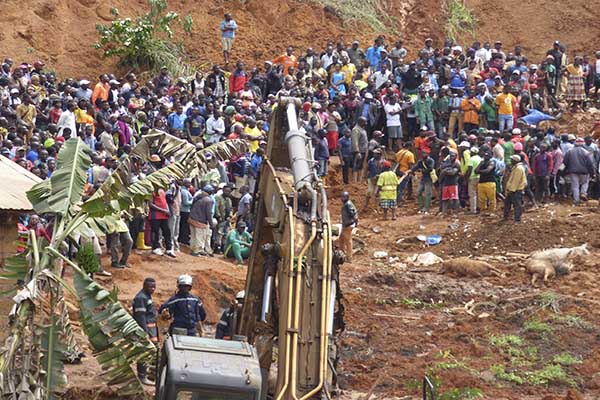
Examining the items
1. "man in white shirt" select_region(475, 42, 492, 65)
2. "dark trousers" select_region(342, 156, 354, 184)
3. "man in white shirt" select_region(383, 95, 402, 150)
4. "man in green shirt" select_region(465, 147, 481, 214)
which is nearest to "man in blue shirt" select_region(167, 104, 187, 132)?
"dark trousers" select_region(342, 156, 354, 184)

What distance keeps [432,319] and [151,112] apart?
10217 millimetres

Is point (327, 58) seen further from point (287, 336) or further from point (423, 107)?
point (287, 336)

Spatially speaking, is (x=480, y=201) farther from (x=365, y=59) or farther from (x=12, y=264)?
(x=12, y=264)

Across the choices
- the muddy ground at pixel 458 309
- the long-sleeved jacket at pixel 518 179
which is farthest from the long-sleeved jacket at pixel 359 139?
A: the long-sleeved jacket at pixel 518 179

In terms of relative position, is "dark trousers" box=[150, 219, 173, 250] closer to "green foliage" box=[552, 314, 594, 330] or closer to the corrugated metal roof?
the corrugated metal roof

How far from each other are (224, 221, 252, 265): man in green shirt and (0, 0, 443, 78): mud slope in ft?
42.6

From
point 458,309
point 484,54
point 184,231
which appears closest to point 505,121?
point 484,54

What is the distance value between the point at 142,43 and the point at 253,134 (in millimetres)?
8925

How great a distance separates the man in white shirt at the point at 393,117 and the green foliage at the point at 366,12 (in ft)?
31.4

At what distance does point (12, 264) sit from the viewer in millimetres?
15734

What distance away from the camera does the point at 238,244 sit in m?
27.5

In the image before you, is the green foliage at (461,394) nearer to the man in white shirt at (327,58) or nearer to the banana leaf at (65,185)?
the banana leaf at (65,185)

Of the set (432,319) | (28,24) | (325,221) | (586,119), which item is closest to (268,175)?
(325,221)

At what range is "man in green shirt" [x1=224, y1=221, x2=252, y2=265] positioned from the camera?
27500 millimetres
